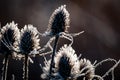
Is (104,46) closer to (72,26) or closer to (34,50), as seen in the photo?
(72,26)

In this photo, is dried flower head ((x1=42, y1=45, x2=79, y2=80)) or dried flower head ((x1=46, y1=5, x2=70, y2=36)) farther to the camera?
dried flower head ((x1=46, y1=5, x2=70, y2=36))

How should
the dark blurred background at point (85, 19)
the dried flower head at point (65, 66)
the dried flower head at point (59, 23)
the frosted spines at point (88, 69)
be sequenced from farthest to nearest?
the dark blurred background at point (85, 19) < the dried flower head at point (59, 23) < the frosted spines at point (88, 69) < the dried flower head at point (65, 66)

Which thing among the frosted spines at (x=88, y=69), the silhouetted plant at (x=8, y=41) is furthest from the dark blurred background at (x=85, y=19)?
the frosted spines at (x=88, y=69)

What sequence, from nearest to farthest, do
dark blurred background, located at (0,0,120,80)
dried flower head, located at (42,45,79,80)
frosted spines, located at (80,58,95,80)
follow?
1. dried flower head, located at (42,45,79,80)
2. frosted spines, located at (80,58,95,80)
3. dark blurred background, located at (0,0,120,80)

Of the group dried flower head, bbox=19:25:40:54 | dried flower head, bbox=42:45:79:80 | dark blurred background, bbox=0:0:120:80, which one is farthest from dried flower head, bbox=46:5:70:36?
dark blurred background, bbox=0:0:120:80

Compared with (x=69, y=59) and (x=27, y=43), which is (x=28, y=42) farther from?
(x=69, y=59)

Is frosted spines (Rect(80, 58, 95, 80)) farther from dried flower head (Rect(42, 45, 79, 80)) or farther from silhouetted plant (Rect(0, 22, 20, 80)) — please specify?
silhouetted plant (Rect(0, 22, 20, 80))

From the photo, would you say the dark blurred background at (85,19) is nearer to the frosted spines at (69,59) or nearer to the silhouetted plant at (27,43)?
the silhouetted plant at (27,43)
